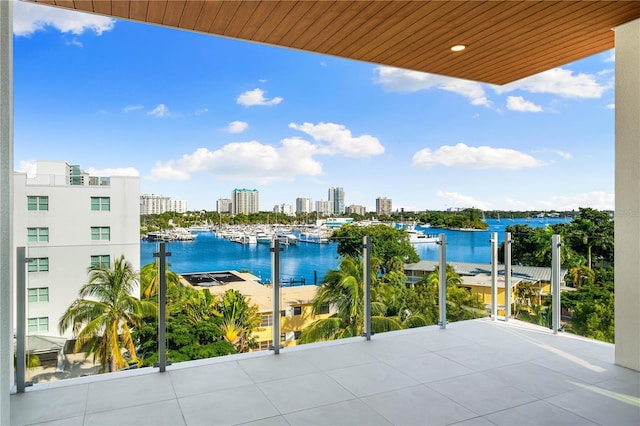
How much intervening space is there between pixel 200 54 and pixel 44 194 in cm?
1857

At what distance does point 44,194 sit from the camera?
31031 millimetres

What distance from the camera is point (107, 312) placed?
3797 millimetres

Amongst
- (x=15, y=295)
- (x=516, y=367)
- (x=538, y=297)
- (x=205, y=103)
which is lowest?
(x=516, y=367)

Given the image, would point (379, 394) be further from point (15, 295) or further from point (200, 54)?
point (200, 54)

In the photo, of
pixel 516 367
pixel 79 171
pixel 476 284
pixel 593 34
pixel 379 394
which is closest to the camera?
pixel 379 394

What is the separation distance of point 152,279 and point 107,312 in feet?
1.78

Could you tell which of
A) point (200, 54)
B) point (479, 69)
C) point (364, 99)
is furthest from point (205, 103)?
point (479, 69)

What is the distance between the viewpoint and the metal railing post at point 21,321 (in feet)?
9.76

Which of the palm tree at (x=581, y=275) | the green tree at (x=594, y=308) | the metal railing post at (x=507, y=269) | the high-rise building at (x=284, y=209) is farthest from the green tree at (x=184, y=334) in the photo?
the high-rise building at (x=284, y=209)

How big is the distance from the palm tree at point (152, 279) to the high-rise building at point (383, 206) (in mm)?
30120

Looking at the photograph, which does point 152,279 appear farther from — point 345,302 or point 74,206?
point 74,206

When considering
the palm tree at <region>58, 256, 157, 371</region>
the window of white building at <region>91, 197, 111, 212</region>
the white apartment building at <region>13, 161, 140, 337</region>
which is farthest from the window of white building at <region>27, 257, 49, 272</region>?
the window of white building at <region>91, 197, 111, 212</region>

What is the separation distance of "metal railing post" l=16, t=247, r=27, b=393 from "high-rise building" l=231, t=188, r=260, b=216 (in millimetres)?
33642

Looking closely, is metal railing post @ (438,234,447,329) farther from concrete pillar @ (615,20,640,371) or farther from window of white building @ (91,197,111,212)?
window of white building @ (91,197,111,212)
